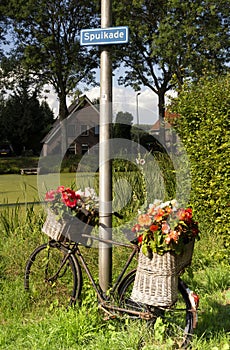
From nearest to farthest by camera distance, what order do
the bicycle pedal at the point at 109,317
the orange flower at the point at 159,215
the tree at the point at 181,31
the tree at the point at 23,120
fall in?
the orange flower at the point at 159,215 → the bicycle pedal at the point at 109,317 → the tree at the point at 181,31 → the tree at the point at 23,120

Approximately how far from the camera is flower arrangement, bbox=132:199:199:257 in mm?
2596

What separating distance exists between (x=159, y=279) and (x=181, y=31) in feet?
66.8

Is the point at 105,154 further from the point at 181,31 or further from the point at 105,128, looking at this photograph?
the point at 181,31

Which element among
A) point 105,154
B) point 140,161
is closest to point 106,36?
point 105,154

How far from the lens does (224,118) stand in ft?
15.4

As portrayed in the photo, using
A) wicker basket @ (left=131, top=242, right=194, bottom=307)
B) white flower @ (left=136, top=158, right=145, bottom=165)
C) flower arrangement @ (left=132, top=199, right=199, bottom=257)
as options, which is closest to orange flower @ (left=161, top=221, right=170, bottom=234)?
flower arrangement @ (left=132, top=199, right=199, bottom=257)

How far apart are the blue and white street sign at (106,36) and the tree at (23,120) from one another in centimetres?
3355

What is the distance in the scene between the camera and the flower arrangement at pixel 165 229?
2.60m

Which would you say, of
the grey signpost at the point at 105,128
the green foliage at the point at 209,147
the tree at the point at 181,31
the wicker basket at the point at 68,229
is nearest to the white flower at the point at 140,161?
the green foliage at the point at 209,147

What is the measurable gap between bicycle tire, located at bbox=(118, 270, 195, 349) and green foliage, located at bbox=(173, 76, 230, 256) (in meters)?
1.85

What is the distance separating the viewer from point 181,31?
21.4m

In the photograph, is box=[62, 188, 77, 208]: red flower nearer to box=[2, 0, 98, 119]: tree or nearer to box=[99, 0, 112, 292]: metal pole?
box=[99, 0, 112, 292]: metal pole

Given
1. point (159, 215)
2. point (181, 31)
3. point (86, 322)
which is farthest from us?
point (181, 31)

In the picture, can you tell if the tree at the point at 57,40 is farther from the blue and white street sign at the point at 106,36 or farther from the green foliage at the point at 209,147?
the blue and white street sign at the point at 106,36
